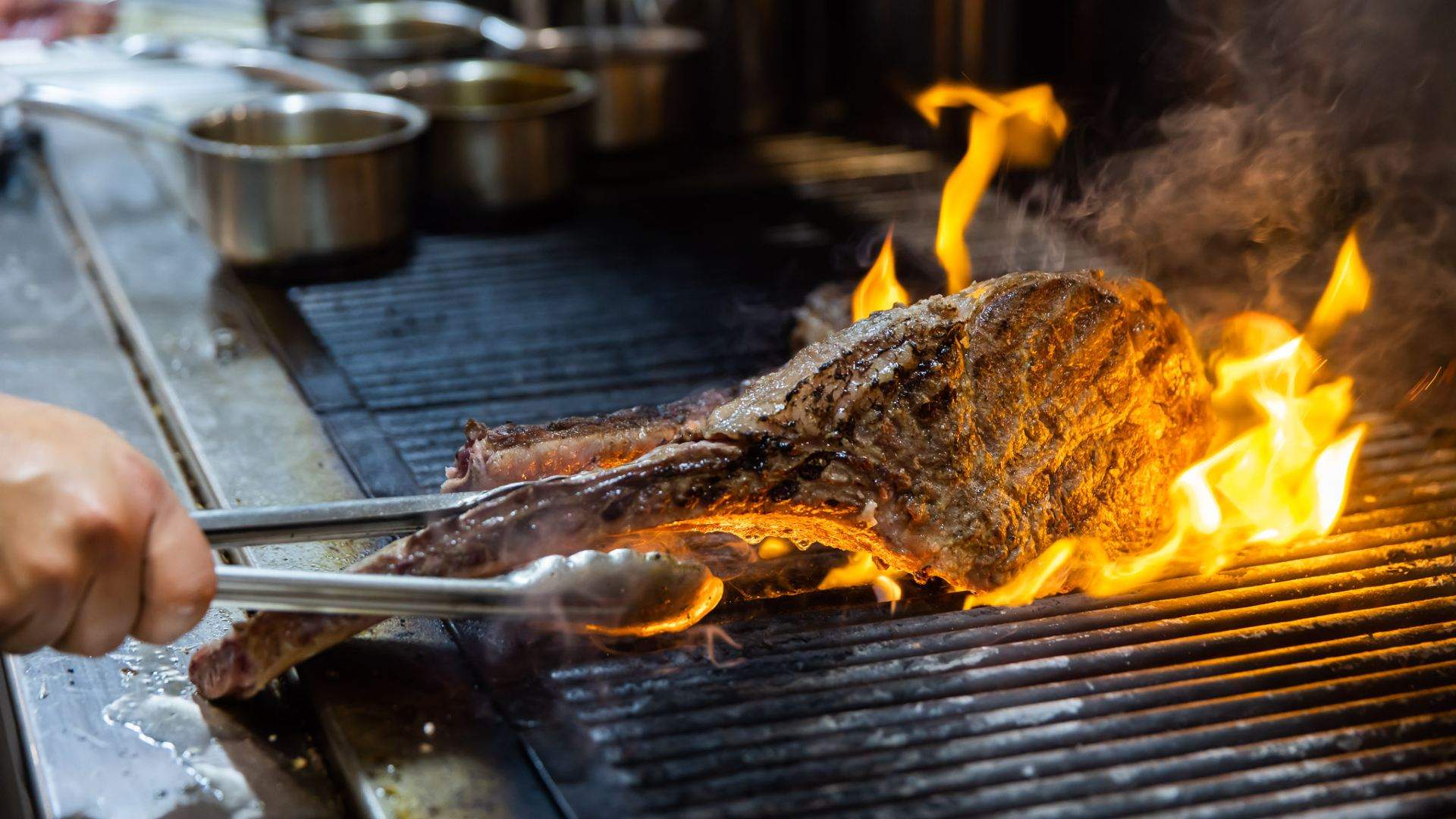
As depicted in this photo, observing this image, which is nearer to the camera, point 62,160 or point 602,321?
point 602,321

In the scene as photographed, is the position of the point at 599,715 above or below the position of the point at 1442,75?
below

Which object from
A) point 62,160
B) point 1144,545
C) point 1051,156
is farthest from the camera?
point 62,160

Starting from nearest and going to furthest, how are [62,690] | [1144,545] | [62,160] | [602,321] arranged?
[62,690] → [1144,545] → [602,321] → [62,160]

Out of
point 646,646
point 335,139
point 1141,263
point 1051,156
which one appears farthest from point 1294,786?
point 335,139

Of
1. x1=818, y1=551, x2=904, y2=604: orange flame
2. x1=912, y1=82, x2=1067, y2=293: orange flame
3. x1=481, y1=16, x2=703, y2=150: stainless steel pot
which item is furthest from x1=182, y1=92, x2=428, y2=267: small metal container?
x1=818, y1=551, x2=904, y2=604: orange flame

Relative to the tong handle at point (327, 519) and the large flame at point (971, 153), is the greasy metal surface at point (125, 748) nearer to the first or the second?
the tong handle at point (327, 519)

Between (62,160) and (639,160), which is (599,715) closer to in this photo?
(639,160)
